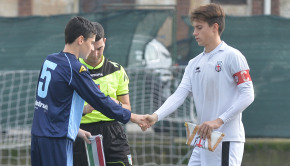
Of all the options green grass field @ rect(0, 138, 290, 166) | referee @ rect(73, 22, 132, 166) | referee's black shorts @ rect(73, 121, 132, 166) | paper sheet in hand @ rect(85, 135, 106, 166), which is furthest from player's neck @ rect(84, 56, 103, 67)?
green grass field @ rect(0, 138, 290, 166)

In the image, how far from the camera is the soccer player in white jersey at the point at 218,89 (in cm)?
503

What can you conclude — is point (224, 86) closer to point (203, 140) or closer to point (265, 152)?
point (203, 140)

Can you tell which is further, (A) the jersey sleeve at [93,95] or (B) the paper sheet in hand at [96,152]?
(B) the paper sheet in hand at [96,152]

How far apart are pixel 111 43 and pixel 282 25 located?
8.24 ft

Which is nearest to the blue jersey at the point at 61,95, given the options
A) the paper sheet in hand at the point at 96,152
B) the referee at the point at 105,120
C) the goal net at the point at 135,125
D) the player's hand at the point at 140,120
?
the paper sheet in hand at the point at 96,152

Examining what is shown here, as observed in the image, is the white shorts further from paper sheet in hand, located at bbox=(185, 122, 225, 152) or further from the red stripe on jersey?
the red stripe on jersey

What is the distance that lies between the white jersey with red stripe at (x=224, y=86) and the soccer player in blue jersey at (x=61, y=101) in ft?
3.17

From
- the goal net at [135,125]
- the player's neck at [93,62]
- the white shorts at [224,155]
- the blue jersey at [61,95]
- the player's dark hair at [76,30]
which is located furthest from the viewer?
the goal net at [135,125]

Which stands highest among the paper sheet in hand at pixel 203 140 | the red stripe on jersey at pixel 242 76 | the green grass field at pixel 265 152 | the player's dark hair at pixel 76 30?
the player's dark hair at pixel 76 30

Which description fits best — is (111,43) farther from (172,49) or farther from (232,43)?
(232,43)

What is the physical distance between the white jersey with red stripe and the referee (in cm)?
84

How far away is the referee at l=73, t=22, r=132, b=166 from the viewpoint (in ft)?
18.8

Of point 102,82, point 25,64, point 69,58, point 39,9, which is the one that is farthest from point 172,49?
point 39,9

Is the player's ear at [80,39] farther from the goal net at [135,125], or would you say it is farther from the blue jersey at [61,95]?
the goal net at [135,125]
